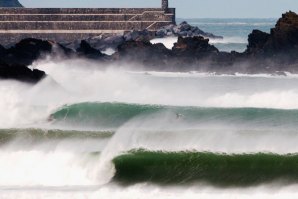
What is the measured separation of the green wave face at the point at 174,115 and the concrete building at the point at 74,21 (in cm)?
4632

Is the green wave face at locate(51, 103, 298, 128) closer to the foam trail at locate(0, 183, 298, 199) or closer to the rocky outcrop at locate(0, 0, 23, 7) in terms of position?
the foam trail at locate(0, 183, 298, 199)

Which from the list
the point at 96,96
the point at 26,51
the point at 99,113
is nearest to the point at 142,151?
the point at 99,113

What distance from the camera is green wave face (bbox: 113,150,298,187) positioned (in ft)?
48.0

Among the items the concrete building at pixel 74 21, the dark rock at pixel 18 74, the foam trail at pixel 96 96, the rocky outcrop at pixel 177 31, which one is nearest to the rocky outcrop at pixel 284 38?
the foam trail at pixel 96 96

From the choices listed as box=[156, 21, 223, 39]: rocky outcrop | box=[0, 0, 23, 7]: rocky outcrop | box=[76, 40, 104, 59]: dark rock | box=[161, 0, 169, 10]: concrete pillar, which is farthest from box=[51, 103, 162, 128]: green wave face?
box=[0, 0, 23, 7]: rocky outcrop

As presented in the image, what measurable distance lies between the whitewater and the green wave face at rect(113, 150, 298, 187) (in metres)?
0.02

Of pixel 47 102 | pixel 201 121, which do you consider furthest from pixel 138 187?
pixel 47 102

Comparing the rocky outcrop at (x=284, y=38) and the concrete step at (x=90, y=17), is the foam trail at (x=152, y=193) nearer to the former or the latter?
the rocky outcrop at (x=284, y=38)

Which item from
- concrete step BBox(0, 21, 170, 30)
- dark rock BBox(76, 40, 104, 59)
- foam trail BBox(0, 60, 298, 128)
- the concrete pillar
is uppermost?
foam trail BBox(0, 60, 298, 128)

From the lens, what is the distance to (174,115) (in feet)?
63.5

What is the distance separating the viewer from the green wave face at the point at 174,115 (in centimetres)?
1936

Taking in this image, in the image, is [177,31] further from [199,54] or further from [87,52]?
[87,52]

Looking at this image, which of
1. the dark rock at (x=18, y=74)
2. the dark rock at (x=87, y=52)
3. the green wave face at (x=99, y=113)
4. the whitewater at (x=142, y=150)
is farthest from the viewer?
the dark rock at (x=87, y=52)

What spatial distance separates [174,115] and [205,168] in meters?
4.40
